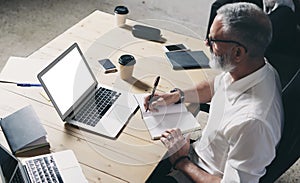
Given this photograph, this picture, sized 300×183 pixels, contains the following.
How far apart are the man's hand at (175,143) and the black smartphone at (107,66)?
505 millimetres

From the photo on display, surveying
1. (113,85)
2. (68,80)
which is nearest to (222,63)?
(113,85)

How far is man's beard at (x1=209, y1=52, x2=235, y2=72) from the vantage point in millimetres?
1646

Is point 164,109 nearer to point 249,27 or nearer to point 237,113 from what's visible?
point 237,113

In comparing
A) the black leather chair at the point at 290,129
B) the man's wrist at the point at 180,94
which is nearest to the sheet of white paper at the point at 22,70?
the man's wrist at the point at 180,94

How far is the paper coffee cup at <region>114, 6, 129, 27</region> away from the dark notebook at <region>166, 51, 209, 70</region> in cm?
38

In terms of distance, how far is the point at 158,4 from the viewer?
3990 millimetres

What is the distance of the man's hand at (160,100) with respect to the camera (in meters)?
1.84

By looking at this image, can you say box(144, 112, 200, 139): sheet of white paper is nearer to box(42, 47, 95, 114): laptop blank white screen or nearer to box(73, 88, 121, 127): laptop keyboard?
box(73, 88, 121, 127): laptop keyboard

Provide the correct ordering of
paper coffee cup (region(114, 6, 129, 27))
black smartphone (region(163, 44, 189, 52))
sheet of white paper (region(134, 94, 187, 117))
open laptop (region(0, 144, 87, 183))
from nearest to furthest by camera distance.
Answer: open laptop (region(0, 144, 87, 183))
sheet of white paper (region(134, 94, 187, 117))
black smartphone (region(163, 44, 189, 52))
paper coffee cup (region(114, 6, 129, 27))

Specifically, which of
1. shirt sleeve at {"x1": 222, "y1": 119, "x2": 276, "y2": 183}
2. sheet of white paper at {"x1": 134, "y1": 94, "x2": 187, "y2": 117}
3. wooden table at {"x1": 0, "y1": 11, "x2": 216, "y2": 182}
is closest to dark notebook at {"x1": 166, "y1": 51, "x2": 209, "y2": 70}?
wooden table at {"x1": 0, "y1": 11, "x2": 216, "y2": 182}

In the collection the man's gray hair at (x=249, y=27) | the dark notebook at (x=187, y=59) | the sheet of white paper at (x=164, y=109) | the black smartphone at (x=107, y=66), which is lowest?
the sheet of white paper at (x=164, y=109)

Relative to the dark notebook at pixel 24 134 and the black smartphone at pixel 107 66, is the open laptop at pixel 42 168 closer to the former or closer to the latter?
the dark notebook at pixel 24 134

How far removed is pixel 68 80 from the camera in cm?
183

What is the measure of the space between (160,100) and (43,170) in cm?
61
